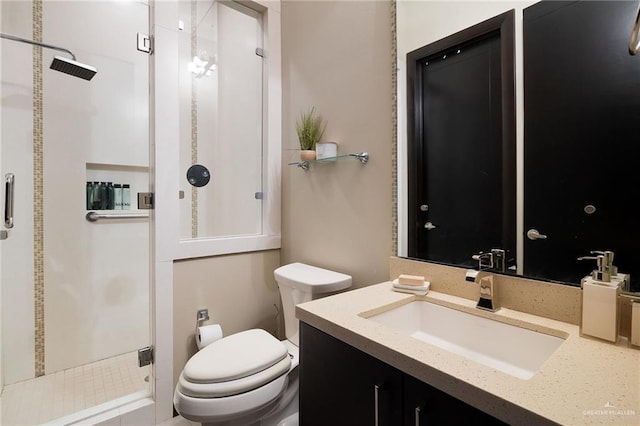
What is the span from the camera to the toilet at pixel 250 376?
1.10 metres

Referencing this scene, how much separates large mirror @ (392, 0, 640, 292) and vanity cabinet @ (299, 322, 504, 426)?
54 cm

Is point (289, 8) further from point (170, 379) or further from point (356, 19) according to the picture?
point (170, 379)

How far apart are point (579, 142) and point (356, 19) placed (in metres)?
1.06

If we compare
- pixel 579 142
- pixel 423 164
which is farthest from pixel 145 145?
pixel 579 142

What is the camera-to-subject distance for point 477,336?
916mm

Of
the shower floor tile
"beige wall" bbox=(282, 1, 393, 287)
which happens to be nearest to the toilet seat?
"beige wall" bbox=(282, 1, 393, 287)

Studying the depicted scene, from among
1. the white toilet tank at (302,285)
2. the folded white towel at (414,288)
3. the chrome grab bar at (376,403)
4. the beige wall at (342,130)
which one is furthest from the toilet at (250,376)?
the chrome grab bar at (376,403)

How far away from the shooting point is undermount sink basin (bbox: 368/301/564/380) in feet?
2.63

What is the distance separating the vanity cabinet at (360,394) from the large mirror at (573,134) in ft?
1.76

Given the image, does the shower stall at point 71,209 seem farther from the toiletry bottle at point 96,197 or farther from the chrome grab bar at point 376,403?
the chrome grab bar at point 376,403

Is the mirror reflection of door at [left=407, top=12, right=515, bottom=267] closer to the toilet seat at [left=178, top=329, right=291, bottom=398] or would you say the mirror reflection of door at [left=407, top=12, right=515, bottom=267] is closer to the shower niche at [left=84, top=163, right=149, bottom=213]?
the toilet seat at [left=178, top=329, right=291, bottom=398]

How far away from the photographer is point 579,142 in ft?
2.87

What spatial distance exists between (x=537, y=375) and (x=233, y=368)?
986mm

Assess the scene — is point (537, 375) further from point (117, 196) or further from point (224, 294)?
point (117, 196)
